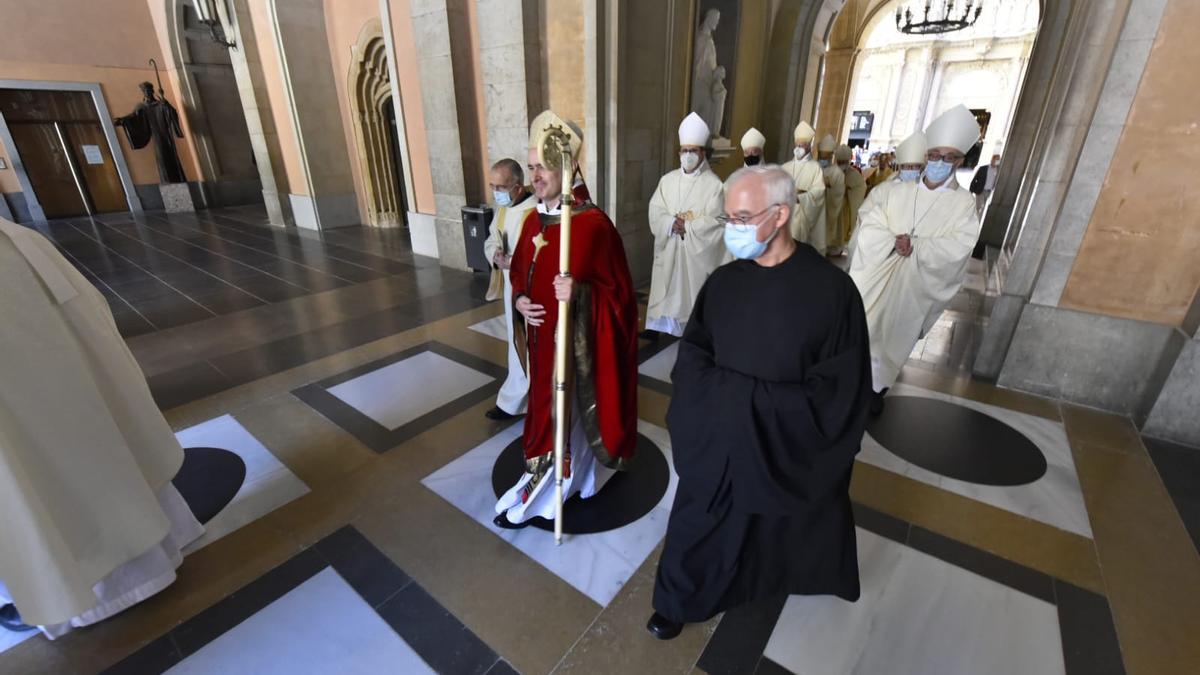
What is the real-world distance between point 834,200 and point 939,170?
5.45 m

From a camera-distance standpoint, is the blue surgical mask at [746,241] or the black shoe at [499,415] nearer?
the blue surgical mask at [746,241]

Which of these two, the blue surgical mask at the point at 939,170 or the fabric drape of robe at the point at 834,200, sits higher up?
the blue surgical mask at the point at 939,170

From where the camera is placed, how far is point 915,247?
3.65 metres

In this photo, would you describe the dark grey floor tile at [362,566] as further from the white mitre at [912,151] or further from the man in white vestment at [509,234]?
the white mitre at [912,151]

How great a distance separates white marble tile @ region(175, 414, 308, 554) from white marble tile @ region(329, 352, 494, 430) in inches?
26.4

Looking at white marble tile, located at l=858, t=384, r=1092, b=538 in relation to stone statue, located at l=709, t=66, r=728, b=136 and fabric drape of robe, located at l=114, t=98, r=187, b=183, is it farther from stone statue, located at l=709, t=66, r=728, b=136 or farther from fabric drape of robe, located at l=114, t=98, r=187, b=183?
fabric drape of robe, located at l=114, t=98, r=187, b=183

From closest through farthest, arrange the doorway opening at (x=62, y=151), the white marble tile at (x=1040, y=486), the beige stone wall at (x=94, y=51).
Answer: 1. the white marble tile at (x=1040, y=486)
2. the beige stone wall at (x=94, y=51)
3. the doorway opening at (x=62, y=151)

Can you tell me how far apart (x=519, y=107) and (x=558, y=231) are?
15.0 feet

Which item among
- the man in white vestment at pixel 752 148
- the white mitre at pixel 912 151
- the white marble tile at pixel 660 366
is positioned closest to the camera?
the white mitre at pixel 912 151

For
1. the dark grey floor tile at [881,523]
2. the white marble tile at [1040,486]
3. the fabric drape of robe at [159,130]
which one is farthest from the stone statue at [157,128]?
the dark grey floor tile at [881,523]

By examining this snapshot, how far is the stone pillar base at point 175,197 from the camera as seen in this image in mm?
13516

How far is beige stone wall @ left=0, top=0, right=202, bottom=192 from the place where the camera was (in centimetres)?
1116

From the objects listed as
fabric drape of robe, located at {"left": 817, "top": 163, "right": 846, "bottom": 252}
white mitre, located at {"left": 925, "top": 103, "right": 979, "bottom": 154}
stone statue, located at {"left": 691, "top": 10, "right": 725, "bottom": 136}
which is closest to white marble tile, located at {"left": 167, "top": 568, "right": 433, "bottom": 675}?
white mitre, located at {"left": 925, "top": 103, "right": 979, "bottom": 154}

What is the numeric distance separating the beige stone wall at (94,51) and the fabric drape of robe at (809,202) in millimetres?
15475
